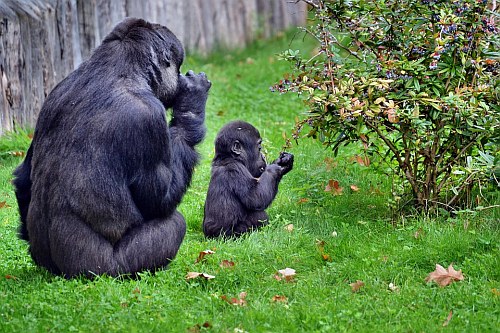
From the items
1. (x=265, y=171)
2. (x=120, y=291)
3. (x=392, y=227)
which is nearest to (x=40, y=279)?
(x=120, y=291)

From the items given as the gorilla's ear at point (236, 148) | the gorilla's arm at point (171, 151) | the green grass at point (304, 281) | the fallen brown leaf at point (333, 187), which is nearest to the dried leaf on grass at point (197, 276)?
the green grass at point (304, 281)

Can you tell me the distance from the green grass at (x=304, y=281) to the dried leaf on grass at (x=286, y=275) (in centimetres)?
7

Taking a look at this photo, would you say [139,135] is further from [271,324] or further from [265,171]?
[265,171]

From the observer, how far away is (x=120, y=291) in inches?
219

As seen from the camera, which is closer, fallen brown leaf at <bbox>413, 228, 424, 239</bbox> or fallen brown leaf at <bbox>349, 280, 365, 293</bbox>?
fallen brown leaf at <bbox>349, 280, 365, 293</bbox>

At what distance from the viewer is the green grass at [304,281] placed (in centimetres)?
518

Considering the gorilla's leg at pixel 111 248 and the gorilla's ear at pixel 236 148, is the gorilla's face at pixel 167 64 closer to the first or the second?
the gorilla's leg at pixel 111 248

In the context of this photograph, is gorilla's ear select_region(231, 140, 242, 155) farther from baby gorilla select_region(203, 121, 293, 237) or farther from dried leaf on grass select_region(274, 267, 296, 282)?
dried leaf on grass select_region(274, 267, 296, 282)

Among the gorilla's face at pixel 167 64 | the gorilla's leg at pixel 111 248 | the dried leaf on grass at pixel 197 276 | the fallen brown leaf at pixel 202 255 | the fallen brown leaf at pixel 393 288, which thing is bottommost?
the fallen brown leaf at pixel 202 255

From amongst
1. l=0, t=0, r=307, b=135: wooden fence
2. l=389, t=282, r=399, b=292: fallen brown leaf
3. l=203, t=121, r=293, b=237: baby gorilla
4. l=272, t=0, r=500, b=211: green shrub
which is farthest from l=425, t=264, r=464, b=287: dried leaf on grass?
l=0, t=0, r=307, b=135: wooden fence

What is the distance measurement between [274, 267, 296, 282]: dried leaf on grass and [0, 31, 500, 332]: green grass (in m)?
0.07

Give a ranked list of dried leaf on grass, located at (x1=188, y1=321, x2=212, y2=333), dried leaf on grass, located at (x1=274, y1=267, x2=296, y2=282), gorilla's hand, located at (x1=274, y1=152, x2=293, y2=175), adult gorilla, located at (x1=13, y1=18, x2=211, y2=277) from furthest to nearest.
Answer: gorilla's hand, located at (x1=274, y1=152, x2=293, y2=175), dried leaf on grass, located at (x1=274, y1=267, x2=296, y2=282), adult gorilla, located at (x1=13, y1=18, x2=211, y2=277), dried leaf on grass, located at (x1=188, y1=321, x2=212, y2=333)

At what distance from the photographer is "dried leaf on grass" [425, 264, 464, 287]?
5777 millimetres

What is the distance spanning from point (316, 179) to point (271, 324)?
11.4 feet
